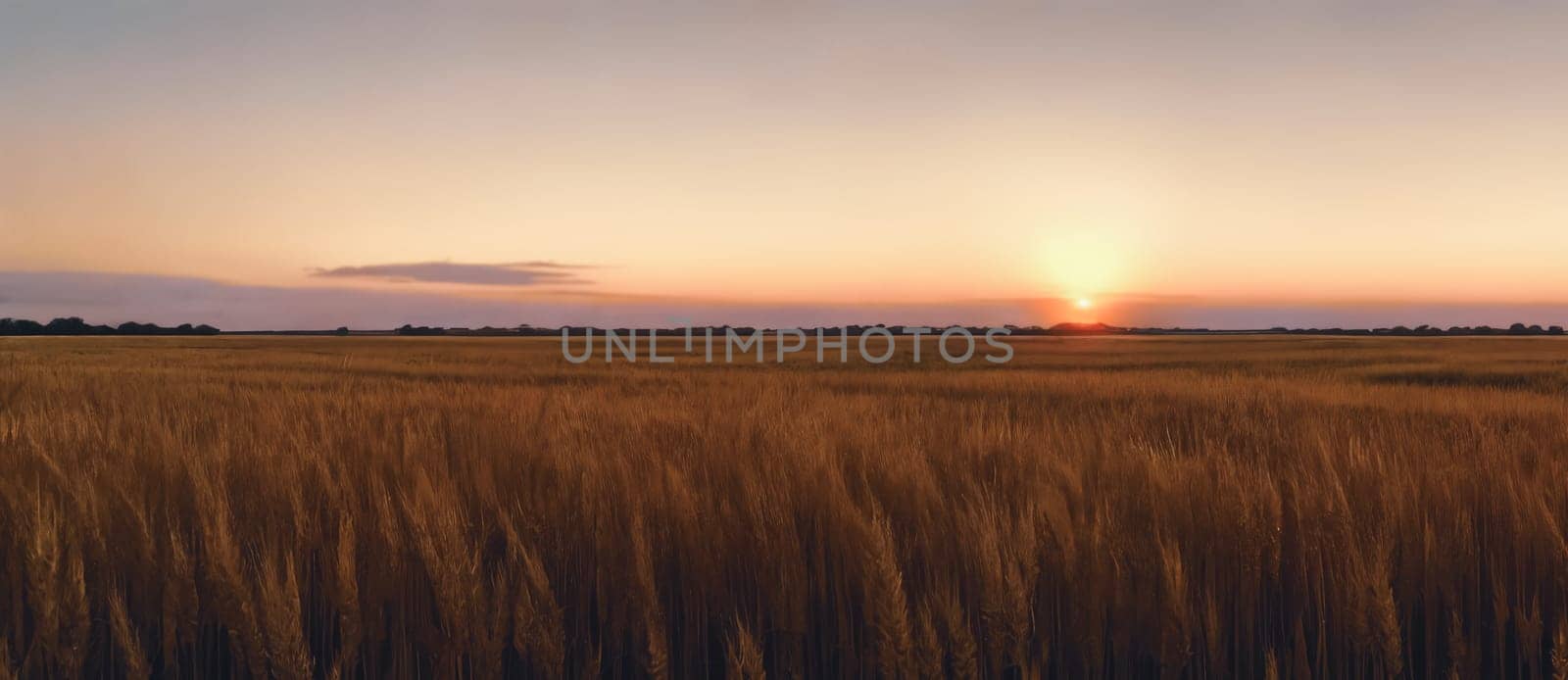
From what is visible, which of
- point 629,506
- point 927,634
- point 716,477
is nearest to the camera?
point 927,634

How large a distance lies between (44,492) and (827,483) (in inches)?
94.5

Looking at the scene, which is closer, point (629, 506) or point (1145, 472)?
point (629, 506)

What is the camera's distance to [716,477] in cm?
271

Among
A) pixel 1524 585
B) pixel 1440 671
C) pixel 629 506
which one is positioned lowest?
pixel 1440 671

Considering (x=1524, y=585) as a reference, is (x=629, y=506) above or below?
above

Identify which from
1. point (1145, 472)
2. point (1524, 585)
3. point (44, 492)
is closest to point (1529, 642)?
point (1524, 585)

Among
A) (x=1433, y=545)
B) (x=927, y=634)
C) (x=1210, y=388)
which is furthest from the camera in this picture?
(x=1210, y=388)

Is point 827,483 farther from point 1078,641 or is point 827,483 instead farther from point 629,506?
point 1078,641

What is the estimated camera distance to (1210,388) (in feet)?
34.4

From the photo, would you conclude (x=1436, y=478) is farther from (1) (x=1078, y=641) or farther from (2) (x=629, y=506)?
(2) (x=629, y=506)

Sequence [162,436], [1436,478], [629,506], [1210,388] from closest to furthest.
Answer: [629,506] → [1436,478] → [162,436] → [1210,388]

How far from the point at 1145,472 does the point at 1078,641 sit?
2.95ft

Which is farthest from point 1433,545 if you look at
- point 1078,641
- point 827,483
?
point 827,483

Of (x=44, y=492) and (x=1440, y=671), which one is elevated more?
(x=44, y=492)
